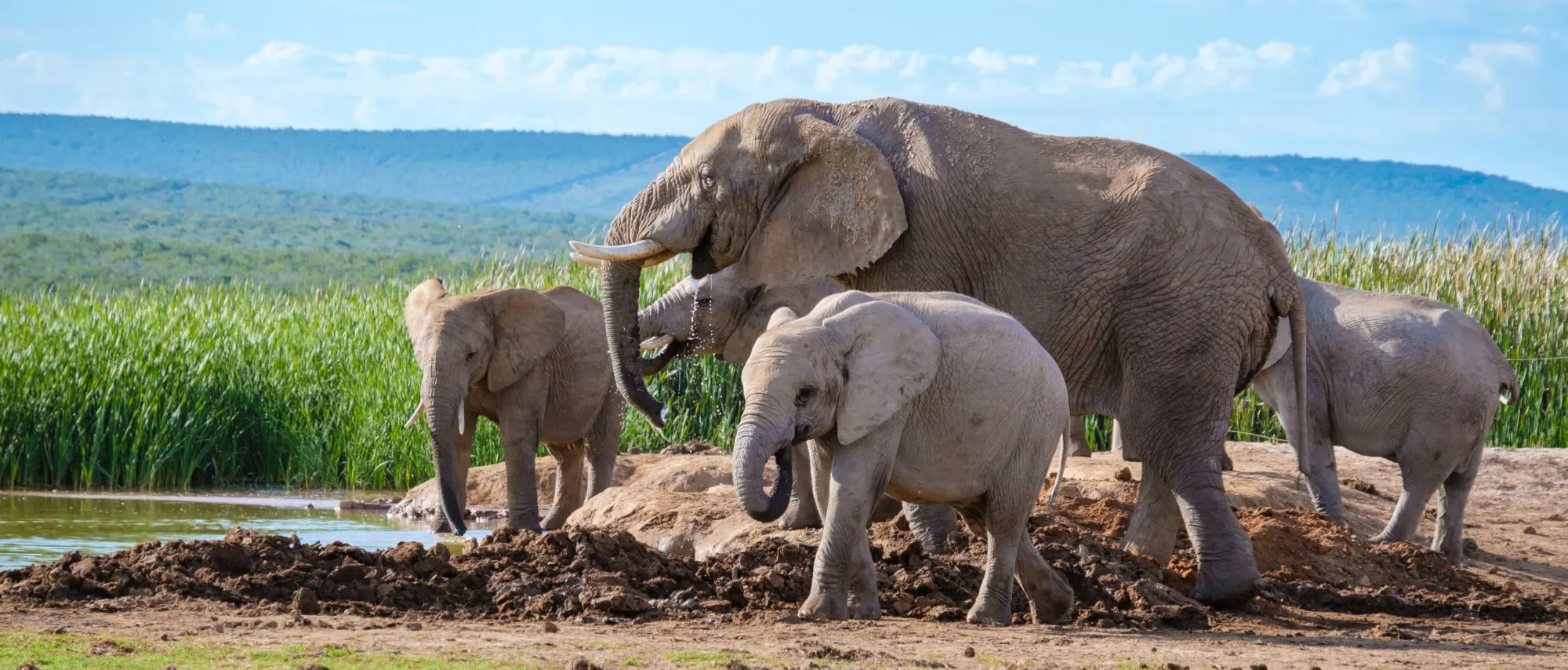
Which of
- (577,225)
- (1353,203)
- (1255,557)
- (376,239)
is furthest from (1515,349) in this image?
(1353,203)

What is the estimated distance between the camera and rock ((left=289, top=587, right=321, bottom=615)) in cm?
665

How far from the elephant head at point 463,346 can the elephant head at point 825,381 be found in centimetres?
466

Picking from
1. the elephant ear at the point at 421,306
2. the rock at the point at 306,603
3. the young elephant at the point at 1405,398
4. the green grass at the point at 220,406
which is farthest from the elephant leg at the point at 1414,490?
the green grass at the point at 220,406

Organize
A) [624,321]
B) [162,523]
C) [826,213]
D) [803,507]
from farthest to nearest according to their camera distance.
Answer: [162,523] → [803,507] → [624,321] → [826,213]

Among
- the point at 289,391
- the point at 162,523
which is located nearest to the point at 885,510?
the point at 162,523

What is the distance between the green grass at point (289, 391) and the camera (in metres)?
15.4

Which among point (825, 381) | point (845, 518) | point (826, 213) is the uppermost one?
point (826, 213)

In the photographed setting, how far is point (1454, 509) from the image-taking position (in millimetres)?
10469

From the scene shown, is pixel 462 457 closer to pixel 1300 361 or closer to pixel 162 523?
pixel 162 523

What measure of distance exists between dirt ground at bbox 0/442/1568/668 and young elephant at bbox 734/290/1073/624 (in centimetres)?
25

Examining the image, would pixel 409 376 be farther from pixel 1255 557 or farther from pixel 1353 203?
pixel 1353 203

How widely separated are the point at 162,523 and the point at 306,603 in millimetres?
5522

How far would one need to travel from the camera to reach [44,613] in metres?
6.50

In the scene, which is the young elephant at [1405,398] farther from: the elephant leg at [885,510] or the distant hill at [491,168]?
the distant hill at [491,168]
